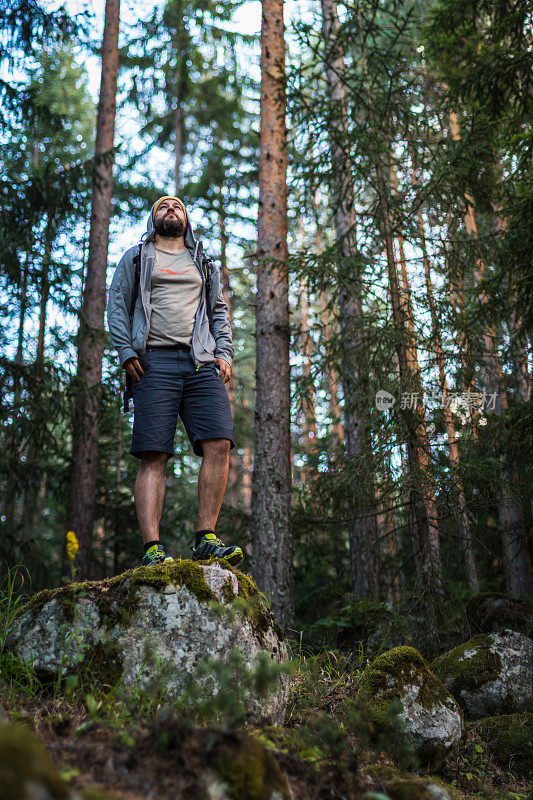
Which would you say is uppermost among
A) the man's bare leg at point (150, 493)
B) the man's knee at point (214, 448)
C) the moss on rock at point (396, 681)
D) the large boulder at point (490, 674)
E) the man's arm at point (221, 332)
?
the man's arm at point (221, 332)

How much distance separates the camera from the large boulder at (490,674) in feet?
16.5

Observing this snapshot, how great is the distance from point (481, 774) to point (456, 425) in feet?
11.3

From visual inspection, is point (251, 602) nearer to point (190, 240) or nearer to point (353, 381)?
point (190, 240)

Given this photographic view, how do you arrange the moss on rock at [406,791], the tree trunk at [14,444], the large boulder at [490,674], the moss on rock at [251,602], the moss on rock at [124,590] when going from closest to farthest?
the moss on rock at [406,791] < the moss on rock at [124,590] < the moss on rock at [251,602] < the large boulder at [490,674] < the tree trunk at [14,444]

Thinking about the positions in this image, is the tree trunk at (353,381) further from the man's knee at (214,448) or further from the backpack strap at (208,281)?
the backpack strap at (208,281)

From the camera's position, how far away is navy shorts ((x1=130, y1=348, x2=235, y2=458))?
13.2 ft

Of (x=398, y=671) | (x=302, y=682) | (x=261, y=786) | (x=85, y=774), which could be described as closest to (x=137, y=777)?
(x=85, y=774)

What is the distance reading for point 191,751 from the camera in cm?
197

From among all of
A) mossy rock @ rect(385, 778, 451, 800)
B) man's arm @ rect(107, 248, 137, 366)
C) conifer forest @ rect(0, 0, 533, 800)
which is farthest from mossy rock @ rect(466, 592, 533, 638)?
man's arm @ rect(107, 248, 137, 366)

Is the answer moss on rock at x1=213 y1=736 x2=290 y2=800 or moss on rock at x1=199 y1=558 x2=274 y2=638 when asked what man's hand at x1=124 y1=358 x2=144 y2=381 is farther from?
moss on rock at x1=213 y1=736 x2=290 y2=800

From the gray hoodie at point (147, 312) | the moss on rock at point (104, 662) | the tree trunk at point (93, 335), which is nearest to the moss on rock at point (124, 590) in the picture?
the moss on rock at point (104, 662)

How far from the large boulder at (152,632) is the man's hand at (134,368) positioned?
4.44 feet

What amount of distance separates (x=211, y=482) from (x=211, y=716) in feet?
5.20

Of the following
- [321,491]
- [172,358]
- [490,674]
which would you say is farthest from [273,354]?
[490,674]
